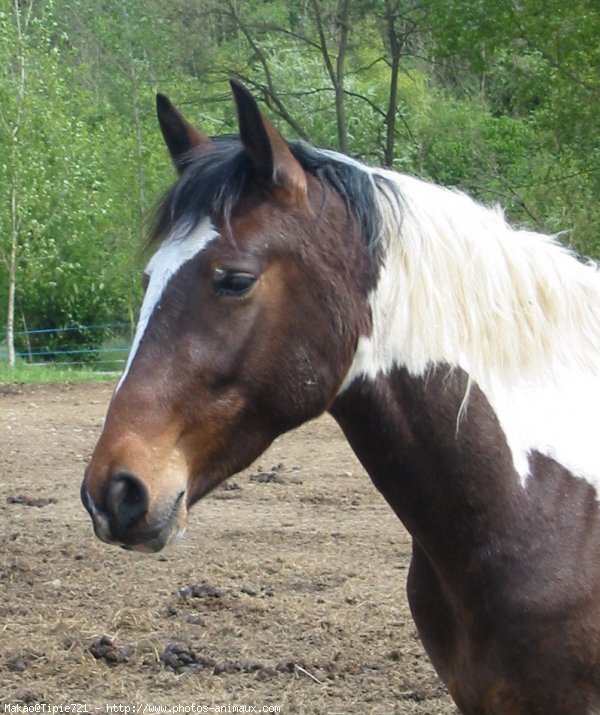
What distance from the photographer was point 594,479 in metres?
2.39

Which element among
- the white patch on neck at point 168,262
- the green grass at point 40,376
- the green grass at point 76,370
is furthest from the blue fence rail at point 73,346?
the white patch on neck at point 168,262

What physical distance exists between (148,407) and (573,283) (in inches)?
43.4

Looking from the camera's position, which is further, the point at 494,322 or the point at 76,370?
the point at 76,370

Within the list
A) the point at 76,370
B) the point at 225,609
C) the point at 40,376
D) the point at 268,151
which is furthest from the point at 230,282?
the point at 76,370

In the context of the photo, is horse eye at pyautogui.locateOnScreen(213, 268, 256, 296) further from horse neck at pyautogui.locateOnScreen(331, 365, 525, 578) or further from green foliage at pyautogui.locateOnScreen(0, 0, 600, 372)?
green foliage at pyautogui.locateOnScreen(0, 0, 600, 372)

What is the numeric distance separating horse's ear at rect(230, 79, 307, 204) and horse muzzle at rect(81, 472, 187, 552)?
719 mm

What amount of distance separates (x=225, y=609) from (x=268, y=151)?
3.24 meters

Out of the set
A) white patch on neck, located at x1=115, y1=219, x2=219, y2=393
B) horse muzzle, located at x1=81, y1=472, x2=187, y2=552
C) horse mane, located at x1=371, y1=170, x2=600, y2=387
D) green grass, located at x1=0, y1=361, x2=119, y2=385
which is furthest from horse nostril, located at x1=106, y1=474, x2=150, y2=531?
green grass, located at x1=0, y1=361, x2=119, y2=385

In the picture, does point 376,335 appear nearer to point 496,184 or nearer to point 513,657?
point 513,657

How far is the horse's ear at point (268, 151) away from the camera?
2.18 meters

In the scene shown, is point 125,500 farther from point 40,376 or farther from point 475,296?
point 40,376

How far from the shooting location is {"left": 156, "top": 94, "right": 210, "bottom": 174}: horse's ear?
254 cm

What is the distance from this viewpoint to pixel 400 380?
2.33 meters

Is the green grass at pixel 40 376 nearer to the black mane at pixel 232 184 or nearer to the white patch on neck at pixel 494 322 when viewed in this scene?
the black mane at pixel 232 184
